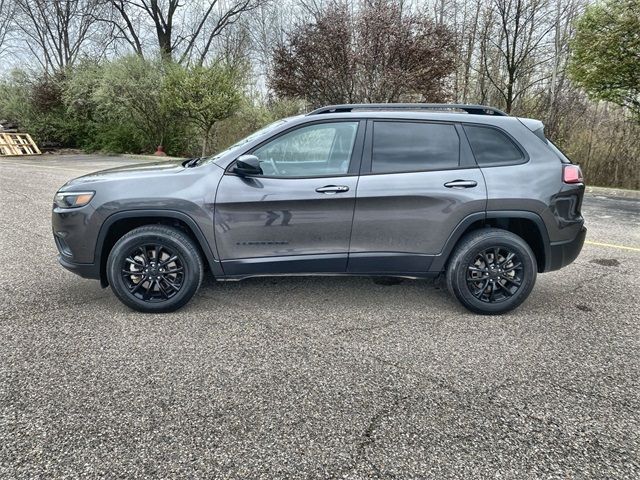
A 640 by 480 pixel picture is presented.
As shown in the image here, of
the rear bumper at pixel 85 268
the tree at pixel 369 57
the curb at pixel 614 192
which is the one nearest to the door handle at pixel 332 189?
the rear bumper at pixel 85 268

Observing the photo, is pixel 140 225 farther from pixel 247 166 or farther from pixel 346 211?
pixel 346 211

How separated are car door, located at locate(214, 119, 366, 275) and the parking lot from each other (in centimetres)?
48

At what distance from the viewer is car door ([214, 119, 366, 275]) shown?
3.44m

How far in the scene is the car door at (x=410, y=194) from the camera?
349cm

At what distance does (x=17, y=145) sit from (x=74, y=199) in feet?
71.3

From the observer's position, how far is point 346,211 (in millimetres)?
3490

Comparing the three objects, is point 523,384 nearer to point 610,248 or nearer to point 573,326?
point 573,326

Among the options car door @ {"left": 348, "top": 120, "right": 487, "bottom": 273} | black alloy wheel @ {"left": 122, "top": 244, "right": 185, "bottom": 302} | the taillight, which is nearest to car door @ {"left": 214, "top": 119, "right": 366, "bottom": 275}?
car door @ {"left": 348, "top": 120, "right": 487, "bottom": 273}

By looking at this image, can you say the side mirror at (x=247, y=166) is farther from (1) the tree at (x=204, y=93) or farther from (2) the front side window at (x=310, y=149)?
(1) the tree at (x=204, y=93)

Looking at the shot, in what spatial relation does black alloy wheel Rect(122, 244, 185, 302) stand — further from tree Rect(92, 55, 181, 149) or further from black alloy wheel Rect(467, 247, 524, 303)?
tree Rect(92, 55, 181, 149)

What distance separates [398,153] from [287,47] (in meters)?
12.7

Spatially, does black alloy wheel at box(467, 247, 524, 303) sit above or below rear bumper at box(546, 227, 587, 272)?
below

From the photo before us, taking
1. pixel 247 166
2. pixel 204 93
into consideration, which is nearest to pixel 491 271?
pixel 247 166

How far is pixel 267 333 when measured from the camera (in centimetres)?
327
